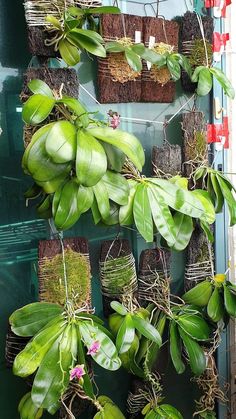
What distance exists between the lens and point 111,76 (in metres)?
1.48

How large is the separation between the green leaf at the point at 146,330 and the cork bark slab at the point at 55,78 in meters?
0.73

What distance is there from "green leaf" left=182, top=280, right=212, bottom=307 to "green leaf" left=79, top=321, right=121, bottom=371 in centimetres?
47

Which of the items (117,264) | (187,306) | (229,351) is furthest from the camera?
(229,351)

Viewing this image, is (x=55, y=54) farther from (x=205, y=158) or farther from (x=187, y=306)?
(x=187, y=306)

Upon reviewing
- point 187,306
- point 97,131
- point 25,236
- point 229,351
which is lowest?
point 229,351

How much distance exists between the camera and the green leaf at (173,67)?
1494mm

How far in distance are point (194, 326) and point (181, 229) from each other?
36cm

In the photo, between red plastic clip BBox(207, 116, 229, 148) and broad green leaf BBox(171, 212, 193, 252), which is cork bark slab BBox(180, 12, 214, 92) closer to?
red plastic clip BBox(207, 116, 229, 148)

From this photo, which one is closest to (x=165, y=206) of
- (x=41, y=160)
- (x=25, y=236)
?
(x=41, y=160)

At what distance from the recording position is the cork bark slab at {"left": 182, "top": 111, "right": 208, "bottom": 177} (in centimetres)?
162

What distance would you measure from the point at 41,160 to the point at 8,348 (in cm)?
61

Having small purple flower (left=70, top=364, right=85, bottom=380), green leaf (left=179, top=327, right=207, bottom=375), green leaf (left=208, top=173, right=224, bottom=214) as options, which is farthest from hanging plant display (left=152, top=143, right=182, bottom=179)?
small purple flower (left=70, top=364, right=85, bottom=380)

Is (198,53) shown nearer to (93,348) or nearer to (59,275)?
(59,275)

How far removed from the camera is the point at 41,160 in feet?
3.43
